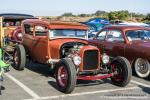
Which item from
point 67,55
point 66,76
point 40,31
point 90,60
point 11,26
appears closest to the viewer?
point 66,76

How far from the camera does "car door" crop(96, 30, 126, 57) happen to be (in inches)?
401

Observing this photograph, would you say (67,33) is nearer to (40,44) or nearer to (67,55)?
(40,44)

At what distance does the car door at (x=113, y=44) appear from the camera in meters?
10.2

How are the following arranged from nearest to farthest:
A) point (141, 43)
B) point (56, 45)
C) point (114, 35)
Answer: point (56, 45) < point (141, 43) < point (114, 35)

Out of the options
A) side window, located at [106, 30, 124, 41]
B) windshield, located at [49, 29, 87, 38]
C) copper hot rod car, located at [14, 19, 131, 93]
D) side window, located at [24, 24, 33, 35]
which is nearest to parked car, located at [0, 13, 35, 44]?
side window, located at [24, 24, 33, 35]

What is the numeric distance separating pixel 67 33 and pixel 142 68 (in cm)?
243

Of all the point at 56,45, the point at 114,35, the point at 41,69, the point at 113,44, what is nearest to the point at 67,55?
the point at 56,45

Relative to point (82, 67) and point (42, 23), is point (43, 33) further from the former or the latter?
point (82, 67)

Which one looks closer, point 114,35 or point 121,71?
point 121,71

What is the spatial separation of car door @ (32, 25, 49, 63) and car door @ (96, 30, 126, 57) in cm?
210

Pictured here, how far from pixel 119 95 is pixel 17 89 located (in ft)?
7.94

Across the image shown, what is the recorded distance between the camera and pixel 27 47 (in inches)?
414

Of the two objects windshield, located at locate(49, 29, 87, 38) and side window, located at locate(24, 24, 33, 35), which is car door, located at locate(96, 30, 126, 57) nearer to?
windshield, located at locate(49, 29, 87, 38)

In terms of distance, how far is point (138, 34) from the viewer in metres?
10.5
